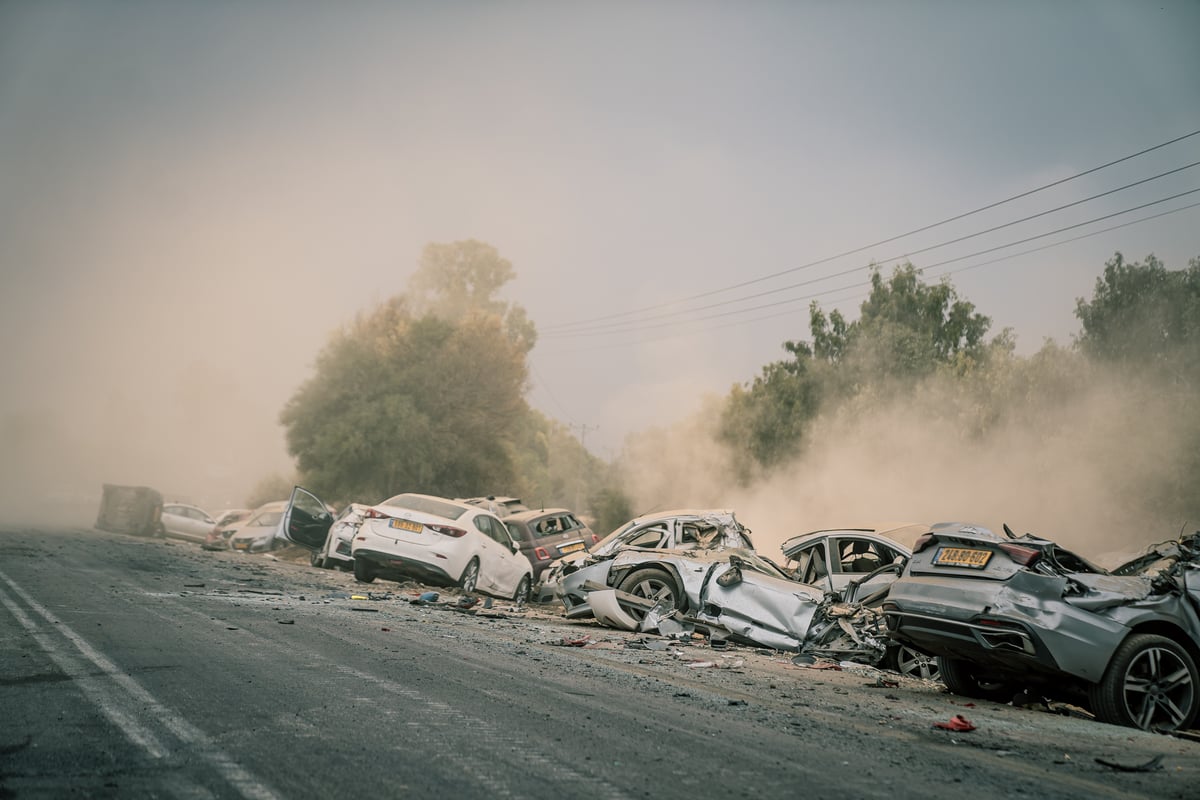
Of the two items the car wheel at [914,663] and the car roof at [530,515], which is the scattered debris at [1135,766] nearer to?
the car wheel at [914,663]

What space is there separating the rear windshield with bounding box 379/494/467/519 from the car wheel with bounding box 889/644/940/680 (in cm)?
790

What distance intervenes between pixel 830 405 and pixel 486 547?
26.5m

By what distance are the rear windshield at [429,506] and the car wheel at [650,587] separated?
461 centimetres

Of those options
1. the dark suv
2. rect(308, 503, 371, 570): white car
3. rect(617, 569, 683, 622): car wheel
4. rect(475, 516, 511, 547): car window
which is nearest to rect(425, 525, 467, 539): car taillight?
rect(475, 516, 511, 547): car window

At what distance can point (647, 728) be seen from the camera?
216 inches

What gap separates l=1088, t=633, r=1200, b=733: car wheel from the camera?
660 cm

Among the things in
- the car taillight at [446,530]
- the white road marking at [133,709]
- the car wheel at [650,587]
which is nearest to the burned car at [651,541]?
the car wheel at [650,587]

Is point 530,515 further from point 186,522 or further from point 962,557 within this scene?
point 186,522

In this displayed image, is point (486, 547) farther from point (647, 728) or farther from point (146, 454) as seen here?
point (146, 454)

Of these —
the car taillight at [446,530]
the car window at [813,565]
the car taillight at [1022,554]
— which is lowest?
the car taillight at [446,530]

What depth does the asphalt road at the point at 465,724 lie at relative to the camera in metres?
4.12

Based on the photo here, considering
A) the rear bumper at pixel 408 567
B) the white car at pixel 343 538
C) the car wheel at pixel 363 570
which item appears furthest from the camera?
the white car at pixel 343 538

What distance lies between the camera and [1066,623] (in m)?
6.66

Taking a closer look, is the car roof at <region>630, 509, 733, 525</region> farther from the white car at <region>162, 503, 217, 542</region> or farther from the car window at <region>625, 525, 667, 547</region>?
the white car at <region>162, 503, 217, 542</region>
